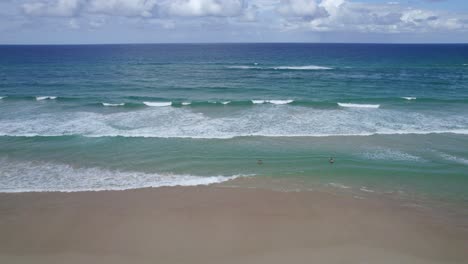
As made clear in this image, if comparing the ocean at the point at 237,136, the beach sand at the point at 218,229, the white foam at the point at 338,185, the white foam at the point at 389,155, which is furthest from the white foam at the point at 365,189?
the white foam at the point at 389,155

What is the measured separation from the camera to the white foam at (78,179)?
1238 centimetres

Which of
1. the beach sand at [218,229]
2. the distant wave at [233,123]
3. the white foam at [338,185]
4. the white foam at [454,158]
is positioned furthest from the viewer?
the distant wave at [233,123]

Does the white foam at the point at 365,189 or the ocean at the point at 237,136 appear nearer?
the white foam at the point at 365,189

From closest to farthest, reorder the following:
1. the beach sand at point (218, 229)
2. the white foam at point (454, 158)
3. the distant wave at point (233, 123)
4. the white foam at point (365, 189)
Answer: the beach sand at point (218, 229) → the white foam at point (365, 189) → the white foam at point (454, 158) → the distant wave at point (233, 123)

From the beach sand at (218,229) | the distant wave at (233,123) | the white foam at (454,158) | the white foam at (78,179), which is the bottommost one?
the beach sand at (218,229)

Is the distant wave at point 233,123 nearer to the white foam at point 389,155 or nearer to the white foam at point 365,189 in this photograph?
the white foam at point 389,155

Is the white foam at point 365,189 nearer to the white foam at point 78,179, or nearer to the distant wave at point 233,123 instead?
the white foam at point 78,179

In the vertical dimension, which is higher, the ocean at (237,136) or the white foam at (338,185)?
the ocean at (237,136)

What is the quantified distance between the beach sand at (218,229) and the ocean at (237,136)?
1288 millimetres

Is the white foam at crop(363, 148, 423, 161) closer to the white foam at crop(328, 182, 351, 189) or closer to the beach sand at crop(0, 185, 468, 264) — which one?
the white foam at crop(328, 182, 351, 189)

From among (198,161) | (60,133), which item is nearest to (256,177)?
(198,161)

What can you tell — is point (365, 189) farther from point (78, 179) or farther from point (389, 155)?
point (78, 179)

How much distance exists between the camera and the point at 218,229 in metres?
9.67

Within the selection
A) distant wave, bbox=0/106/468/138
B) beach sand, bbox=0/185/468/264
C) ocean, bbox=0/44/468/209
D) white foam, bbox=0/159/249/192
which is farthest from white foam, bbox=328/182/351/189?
distant wave, bbox=0/106/468/138
